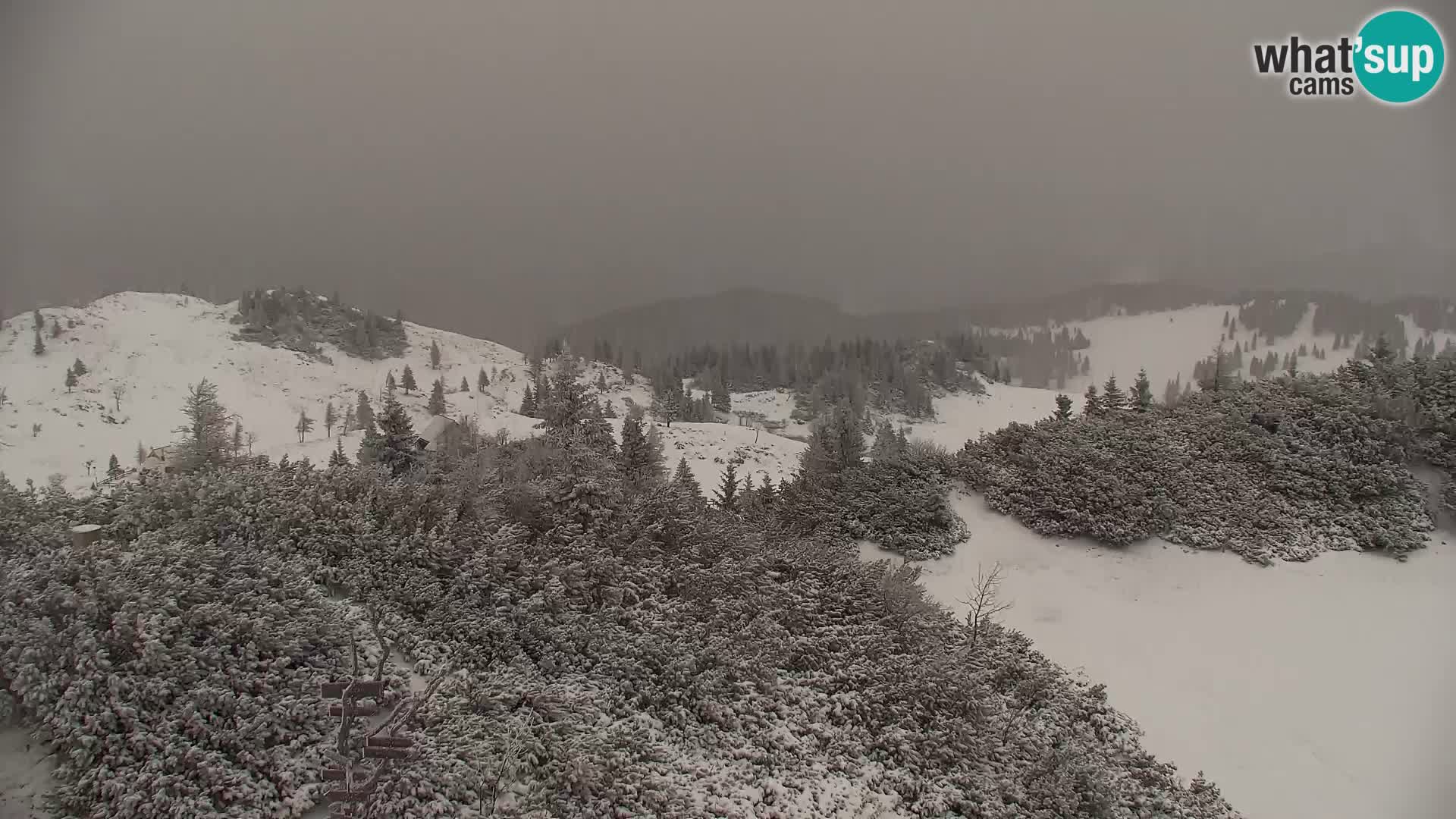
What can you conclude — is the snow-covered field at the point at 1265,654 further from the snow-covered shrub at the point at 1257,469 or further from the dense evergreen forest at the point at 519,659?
the dense evergreen forest at the point at 519,659

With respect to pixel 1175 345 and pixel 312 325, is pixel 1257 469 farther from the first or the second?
pixel 1175 345

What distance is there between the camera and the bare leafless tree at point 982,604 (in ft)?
47.0

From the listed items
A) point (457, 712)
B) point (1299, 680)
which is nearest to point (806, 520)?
point (1299, 680)

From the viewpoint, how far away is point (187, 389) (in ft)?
241

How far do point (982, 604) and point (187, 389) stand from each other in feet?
297


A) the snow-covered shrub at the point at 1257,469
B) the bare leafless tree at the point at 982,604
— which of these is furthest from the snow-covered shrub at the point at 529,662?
the snow-covered shrub at the point at 1257,469

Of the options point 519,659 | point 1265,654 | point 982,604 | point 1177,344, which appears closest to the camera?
point 519,659

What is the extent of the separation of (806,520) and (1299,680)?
12408 millimetres

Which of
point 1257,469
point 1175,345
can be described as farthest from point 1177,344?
point 1257,469

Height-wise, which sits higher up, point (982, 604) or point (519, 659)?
point (519, 659)

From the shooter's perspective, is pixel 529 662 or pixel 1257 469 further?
pixel 1257 469

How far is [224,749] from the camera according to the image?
710 centimetres

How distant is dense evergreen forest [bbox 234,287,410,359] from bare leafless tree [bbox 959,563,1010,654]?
10314 centimetres

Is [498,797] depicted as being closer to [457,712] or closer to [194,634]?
[457,712]
